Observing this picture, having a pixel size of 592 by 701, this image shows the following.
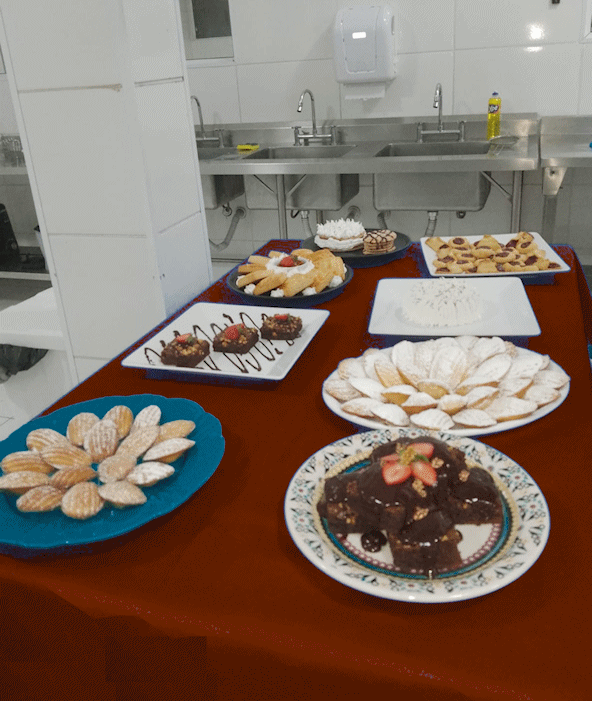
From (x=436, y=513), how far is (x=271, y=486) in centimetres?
26

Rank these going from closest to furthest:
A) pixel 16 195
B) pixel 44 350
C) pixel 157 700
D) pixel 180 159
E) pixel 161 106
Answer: pixel 157 700 < pixel 161 106 < pixel 180 159 < pixel 44 350 < pixel 16 195

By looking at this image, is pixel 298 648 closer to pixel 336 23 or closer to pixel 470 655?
pixel 470 655

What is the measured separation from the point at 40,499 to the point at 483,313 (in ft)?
2.85

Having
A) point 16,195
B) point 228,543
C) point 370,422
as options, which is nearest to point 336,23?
point 16,195

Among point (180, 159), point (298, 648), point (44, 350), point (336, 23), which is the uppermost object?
point (336, 23)

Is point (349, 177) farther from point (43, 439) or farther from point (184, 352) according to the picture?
point (43, 439)

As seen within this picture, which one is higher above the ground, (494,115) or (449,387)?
(494,115)

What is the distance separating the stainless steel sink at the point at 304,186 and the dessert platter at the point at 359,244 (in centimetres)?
143

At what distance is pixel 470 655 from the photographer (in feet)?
1.87

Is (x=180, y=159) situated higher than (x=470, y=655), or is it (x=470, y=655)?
(x=180, y=159)

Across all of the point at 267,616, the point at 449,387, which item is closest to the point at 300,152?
the point at 449,387

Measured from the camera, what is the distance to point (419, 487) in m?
0.65

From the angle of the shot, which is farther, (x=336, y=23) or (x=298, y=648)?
(x=336, y=23)

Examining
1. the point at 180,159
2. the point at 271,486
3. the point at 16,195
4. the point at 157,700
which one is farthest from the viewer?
the point at 16,195
